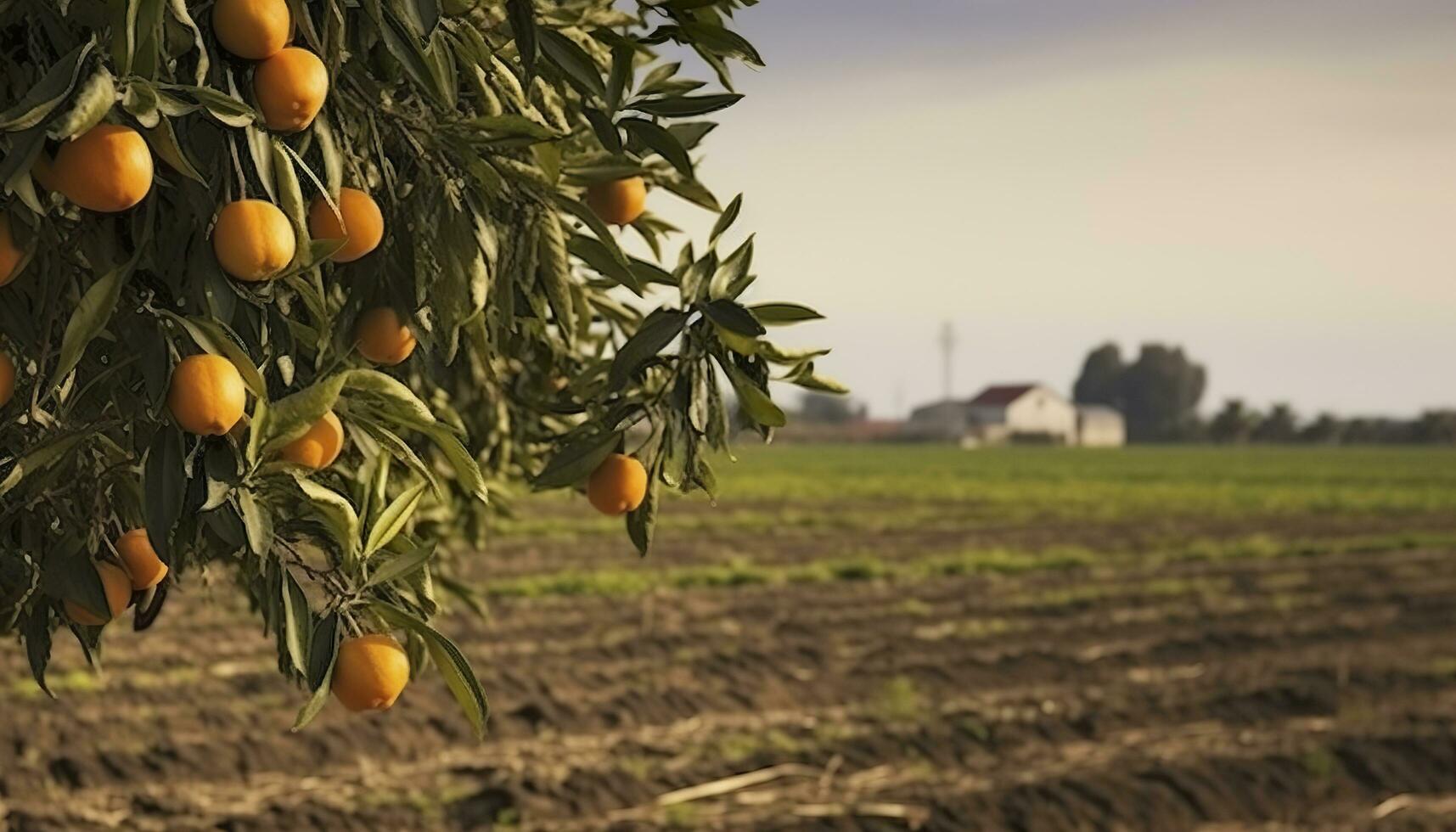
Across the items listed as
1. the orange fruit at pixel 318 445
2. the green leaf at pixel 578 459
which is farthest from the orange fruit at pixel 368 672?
the green leaf at pixel 578 459

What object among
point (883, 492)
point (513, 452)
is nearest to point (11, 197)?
point (513, 452)

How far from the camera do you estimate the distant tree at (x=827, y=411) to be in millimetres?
126125

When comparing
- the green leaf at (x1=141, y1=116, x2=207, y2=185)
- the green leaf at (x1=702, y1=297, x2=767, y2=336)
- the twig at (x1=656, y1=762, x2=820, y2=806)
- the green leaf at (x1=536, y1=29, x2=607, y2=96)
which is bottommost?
the twig at (x1=656, y1=762, x2=820, y2=806)

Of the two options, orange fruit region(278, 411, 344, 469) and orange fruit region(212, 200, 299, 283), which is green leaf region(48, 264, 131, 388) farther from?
orange fruit region(278, 411, 344, 469)

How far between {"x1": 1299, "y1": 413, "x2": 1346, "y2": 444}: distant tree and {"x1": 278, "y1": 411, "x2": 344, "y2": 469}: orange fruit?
327 feet

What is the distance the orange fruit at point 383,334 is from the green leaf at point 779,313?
2.01 ft

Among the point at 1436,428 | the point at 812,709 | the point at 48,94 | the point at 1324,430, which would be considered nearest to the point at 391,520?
the point at 48,94

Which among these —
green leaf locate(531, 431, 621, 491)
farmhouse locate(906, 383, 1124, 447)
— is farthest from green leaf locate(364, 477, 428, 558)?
farmhouse locate(906, 383, 1124, 447)

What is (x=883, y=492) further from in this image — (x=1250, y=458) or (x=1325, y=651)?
(x=1250, y=458)

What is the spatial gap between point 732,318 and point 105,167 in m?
1.05

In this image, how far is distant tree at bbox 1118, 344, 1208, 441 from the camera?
429ft

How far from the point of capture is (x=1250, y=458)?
6231cm

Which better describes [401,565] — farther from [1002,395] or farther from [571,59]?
[1002,395]

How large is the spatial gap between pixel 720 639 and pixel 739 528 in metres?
10.2
